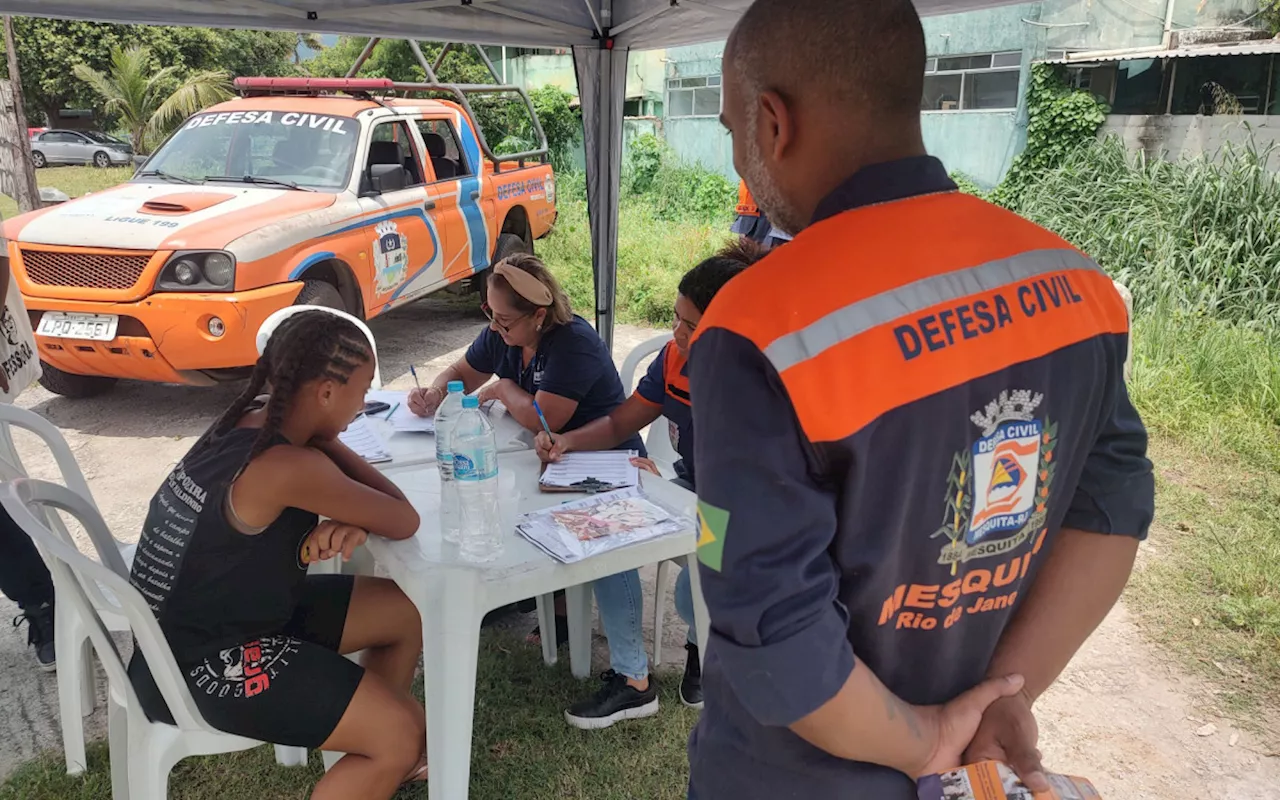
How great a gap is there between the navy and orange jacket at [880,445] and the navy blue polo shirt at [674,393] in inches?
66.2

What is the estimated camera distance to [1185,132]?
9.25 meters

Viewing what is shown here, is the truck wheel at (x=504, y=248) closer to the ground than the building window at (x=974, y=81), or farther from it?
closer to the ground

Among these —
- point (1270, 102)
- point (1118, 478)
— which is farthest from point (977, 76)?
point (1118, 478)

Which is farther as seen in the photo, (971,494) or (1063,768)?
(1063,768)

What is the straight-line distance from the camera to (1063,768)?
2.57m

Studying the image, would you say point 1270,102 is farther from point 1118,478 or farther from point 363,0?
point 1118,478

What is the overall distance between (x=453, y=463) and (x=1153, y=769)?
225 centimetres

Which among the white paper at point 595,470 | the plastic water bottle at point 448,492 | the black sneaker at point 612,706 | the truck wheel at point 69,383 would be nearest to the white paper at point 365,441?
the plastic water bottle at point 448,492

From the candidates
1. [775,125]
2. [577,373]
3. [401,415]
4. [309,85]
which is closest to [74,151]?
[309,85]

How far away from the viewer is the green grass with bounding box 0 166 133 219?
15.3 m

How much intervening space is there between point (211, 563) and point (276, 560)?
13 cm

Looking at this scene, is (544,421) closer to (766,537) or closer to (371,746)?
(371,746)

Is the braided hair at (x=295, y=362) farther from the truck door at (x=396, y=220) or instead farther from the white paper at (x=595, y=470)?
the truck door at (x=396, y=220)

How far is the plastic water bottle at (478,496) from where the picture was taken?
2.01 meters
